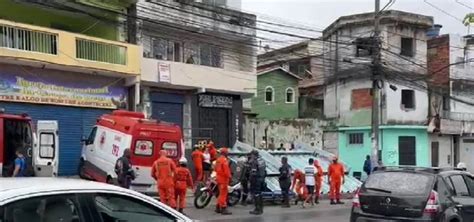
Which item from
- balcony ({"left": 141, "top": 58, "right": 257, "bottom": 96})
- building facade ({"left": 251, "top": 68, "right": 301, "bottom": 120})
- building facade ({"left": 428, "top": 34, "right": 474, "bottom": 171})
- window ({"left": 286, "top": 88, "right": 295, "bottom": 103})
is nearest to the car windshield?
balcony ({"left": 141, "top": 58, "right": 257, "bottom": 96})

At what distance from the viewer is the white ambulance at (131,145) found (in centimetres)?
1827

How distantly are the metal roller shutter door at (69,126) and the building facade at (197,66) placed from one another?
8.26 ft

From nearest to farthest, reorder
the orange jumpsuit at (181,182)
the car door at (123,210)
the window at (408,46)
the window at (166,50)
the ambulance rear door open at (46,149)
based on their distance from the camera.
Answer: the car door at (123,210)
the orange jumpsuit at (181,182)
the ambulance rear door open at (46,149)
the window at (166,50)
the window at (408,46)

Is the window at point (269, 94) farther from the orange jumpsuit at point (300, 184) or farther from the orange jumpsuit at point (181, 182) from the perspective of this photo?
the orange jumpsuit at point (181, 182)

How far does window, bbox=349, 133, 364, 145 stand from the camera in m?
39.2

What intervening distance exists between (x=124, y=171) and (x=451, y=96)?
31.0 meters

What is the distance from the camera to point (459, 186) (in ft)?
35.3

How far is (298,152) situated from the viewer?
25906 millimetres

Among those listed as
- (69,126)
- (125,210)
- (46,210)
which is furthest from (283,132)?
(46,210)

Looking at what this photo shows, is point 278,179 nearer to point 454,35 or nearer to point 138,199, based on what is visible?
point 138,199

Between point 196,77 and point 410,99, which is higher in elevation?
point 196,77

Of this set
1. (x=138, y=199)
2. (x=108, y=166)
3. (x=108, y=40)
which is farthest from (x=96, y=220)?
(x=108, y=40)

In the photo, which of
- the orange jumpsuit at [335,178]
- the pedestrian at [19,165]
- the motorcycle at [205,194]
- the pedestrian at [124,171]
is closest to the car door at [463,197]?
the pedestrian at [124,171]

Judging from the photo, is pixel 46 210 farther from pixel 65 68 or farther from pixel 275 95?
pixel 275 95
